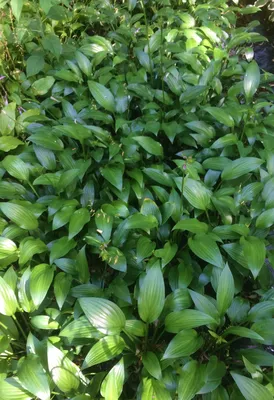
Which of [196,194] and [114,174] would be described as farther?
[114,174]

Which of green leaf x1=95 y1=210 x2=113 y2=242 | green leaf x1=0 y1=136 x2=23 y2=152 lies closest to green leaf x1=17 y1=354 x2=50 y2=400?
green leaf x1=95 y1=210 x2=113 y2=242

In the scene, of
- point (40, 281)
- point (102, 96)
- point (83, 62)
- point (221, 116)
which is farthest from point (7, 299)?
point (83, 62)

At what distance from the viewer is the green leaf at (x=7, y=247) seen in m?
1.61

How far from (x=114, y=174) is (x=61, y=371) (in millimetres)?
953

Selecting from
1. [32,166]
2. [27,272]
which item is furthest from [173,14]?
[27,272]

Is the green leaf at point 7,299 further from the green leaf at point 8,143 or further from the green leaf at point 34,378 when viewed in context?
the green leaf at point 8,143

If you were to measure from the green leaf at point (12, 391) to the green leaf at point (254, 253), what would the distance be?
0.99m

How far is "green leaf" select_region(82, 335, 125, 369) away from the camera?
125 cm

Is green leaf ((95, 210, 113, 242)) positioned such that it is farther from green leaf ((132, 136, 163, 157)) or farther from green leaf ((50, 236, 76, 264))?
green leaf ((132, 136, 163, 157))

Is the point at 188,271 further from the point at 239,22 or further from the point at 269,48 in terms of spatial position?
the point at 239,22

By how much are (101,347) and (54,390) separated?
0.31 meters

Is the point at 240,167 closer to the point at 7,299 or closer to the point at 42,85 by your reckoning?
the point at 7,299

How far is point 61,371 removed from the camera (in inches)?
50.8

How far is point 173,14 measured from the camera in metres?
2.87
